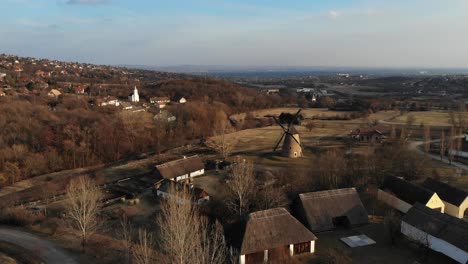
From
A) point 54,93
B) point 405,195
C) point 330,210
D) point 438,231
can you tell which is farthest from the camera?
point 54,93

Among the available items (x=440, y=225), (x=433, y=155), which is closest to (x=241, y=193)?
(x=440, y=225)

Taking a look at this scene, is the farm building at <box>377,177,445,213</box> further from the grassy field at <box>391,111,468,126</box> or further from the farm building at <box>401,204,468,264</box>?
the grassy field at <box>391,111,468,126</box>

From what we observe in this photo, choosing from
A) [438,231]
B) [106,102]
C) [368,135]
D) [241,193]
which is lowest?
[368,135]

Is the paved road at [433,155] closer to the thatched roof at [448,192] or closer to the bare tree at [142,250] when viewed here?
the thatched roof at [448,192]

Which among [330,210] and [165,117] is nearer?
[330,210]

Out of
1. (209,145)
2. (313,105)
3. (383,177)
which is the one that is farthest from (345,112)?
(383,177)

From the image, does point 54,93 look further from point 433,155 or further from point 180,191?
point 433,155

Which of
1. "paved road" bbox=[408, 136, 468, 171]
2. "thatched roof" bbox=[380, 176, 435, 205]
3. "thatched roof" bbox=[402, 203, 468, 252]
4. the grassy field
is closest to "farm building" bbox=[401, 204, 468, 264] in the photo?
"thatched roof" bbox=[402, 203, 468, 252]
